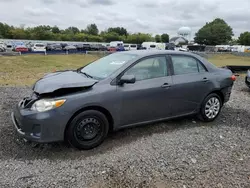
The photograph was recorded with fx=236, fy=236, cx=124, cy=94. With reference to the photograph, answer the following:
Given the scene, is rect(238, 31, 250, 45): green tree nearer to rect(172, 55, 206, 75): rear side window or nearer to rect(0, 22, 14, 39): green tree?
rect(0, 22, 14, 39): green tree

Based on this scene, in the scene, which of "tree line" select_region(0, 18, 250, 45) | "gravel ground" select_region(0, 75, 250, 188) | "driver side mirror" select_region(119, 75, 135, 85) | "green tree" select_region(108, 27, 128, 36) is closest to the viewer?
"gravel ground" select_region(0, 75, 250, 188)

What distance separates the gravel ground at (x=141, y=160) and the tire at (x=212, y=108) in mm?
298

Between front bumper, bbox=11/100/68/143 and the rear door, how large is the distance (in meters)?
2.16


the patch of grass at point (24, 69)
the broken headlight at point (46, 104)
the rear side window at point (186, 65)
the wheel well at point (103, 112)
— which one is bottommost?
the patch of grass at point (24, 69)

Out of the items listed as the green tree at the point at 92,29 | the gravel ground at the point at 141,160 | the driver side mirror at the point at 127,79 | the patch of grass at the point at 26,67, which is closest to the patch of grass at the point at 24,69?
the patch of grass at the point at 26,67

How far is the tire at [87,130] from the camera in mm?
3541

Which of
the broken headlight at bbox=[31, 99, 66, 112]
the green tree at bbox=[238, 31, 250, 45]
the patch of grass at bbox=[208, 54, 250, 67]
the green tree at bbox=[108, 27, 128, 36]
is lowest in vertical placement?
the broken headlight at bbox=[31, 99, 66, 112]

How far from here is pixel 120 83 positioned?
12.6 ft

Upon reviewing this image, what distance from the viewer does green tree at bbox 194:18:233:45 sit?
342 ft

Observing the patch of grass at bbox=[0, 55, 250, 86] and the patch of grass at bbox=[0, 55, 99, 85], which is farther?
the patch of grass at bbox=[0, 55, 250, 86]

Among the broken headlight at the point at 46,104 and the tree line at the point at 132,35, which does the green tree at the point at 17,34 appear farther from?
the broken headlight at the point at 46,104

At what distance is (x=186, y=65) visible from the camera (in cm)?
475

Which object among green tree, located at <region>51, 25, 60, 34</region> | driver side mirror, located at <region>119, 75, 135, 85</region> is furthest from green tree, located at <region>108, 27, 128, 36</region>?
driver side mirror, located at <region>119, 75, 135, 85</region>

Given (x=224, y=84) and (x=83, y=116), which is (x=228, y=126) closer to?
(x=224, y=84)
